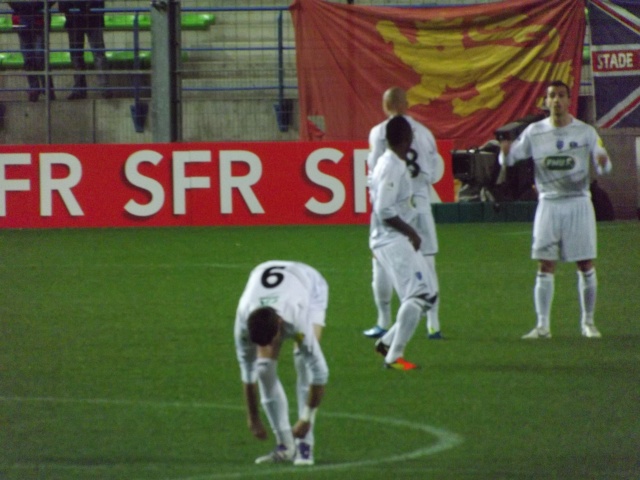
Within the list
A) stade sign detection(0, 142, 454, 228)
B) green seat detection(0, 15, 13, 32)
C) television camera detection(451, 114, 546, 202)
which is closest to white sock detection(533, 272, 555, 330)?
television camera detection(451, 114, 546, 202)

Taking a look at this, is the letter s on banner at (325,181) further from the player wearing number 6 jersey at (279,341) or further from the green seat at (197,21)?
the player wearing number 6 jersey at (279,341)

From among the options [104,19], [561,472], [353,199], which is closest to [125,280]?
[353,199]

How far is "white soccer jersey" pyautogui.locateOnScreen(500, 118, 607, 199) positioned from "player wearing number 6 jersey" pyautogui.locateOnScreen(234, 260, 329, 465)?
4352mm

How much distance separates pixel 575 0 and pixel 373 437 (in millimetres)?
15904

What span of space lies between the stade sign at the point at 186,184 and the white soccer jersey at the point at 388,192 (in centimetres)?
1172

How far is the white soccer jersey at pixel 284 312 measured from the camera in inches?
248

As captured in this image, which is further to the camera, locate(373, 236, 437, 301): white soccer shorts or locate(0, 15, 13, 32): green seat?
locate(0, 15, 13, 32): green seat

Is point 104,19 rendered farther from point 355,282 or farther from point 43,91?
point 355,282

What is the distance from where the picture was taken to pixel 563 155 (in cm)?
1059

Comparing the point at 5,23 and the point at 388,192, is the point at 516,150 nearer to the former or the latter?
the point at 388,192

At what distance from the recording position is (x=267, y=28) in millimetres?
25031

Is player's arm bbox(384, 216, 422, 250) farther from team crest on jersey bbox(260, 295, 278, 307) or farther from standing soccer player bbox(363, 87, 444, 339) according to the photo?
team crest on jersey bbox(260, 295, 278, 307)

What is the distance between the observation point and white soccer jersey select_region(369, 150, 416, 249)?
8961 mm

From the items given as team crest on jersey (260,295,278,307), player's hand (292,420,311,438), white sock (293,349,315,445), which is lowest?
player's hand (292,420,311,438)
